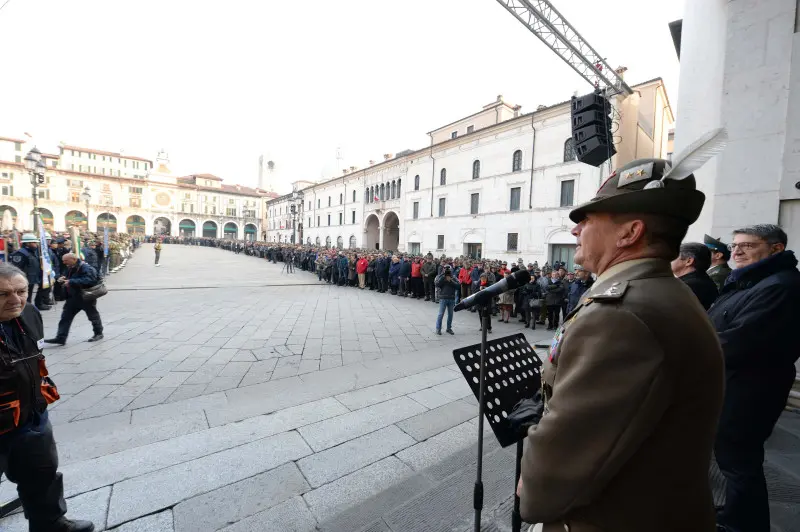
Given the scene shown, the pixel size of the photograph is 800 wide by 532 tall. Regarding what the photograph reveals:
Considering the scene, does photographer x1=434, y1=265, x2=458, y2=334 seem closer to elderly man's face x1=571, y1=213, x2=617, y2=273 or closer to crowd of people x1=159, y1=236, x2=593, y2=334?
crowd of people x1=159, y1=236, x2=593, y2=334

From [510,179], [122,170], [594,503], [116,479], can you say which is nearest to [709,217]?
[594,503]

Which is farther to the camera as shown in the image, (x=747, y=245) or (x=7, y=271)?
(x=747, y=245)

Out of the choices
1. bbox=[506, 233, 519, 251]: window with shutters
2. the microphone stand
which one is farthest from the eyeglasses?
bbox=[506, 233, 519, 251]: window with shutters

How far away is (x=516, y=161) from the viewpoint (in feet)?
75.2

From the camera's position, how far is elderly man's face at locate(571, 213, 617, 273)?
1.08m

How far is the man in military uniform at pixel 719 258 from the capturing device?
3.25m

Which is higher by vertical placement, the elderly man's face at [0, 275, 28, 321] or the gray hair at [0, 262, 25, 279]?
the gray hair at [0, 262, 25, 279]

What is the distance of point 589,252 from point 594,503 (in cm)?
71

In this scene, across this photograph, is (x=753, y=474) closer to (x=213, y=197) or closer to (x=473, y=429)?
(x=473, y=429)

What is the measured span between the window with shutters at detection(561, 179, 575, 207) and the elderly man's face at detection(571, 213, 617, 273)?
2054cm

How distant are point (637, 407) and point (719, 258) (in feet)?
11.8

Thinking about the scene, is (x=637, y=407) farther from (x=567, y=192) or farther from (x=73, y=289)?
(x=567, y=192)

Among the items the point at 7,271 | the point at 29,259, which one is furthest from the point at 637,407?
the point at 29,259

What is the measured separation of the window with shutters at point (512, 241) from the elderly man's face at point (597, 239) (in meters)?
22.2
